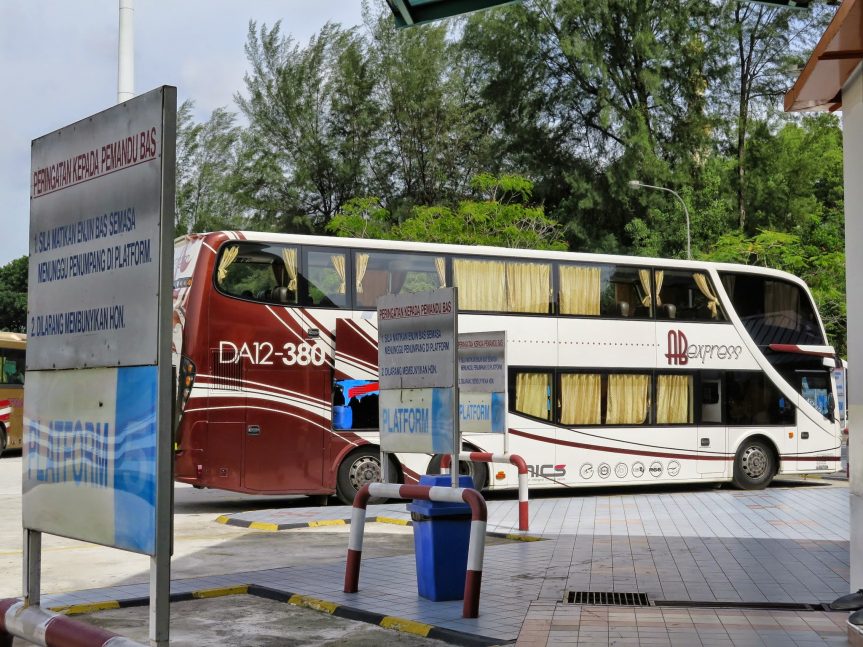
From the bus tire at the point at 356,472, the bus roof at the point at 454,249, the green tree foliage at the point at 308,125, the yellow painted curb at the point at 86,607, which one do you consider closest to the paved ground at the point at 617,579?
the yellow painted curb at the point at 86,607

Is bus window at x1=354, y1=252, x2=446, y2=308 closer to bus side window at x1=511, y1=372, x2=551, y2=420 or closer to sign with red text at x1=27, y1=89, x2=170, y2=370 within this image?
bus side window at x1=511, y1=372, x2=551, y2=420

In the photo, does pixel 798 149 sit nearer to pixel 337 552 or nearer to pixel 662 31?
pixel 662 31

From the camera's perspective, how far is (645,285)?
19.8 meters

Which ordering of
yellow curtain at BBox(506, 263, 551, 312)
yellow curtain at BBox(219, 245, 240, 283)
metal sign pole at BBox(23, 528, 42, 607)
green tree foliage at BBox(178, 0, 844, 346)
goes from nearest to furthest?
metal sign pole at BBox(23, 528, 42, 607) → yellow curtain at BBox(219, 245, 240, 283) → yellow curtain at BBox(506, 263, 551, 312) → green tree foliage at BBox(178, 0, 844, 346)

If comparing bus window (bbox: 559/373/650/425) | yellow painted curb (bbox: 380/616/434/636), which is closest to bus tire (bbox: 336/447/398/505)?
bus window (bbox: 559/373/650/425)

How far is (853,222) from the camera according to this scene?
7414 millimetres

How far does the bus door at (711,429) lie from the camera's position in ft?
65.8

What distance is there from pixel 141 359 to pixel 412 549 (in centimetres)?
817

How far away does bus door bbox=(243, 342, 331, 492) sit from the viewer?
16234 mm

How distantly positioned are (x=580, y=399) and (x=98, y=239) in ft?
48.8

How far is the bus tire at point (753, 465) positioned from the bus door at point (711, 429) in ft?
1.06

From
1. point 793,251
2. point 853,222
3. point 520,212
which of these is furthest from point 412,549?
point 793,251

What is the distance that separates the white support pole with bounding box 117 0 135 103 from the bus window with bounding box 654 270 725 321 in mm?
10300

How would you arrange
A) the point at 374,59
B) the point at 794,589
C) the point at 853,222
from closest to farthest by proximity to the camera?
the point at 853,222
the point at 794,589
the point at 374,59
